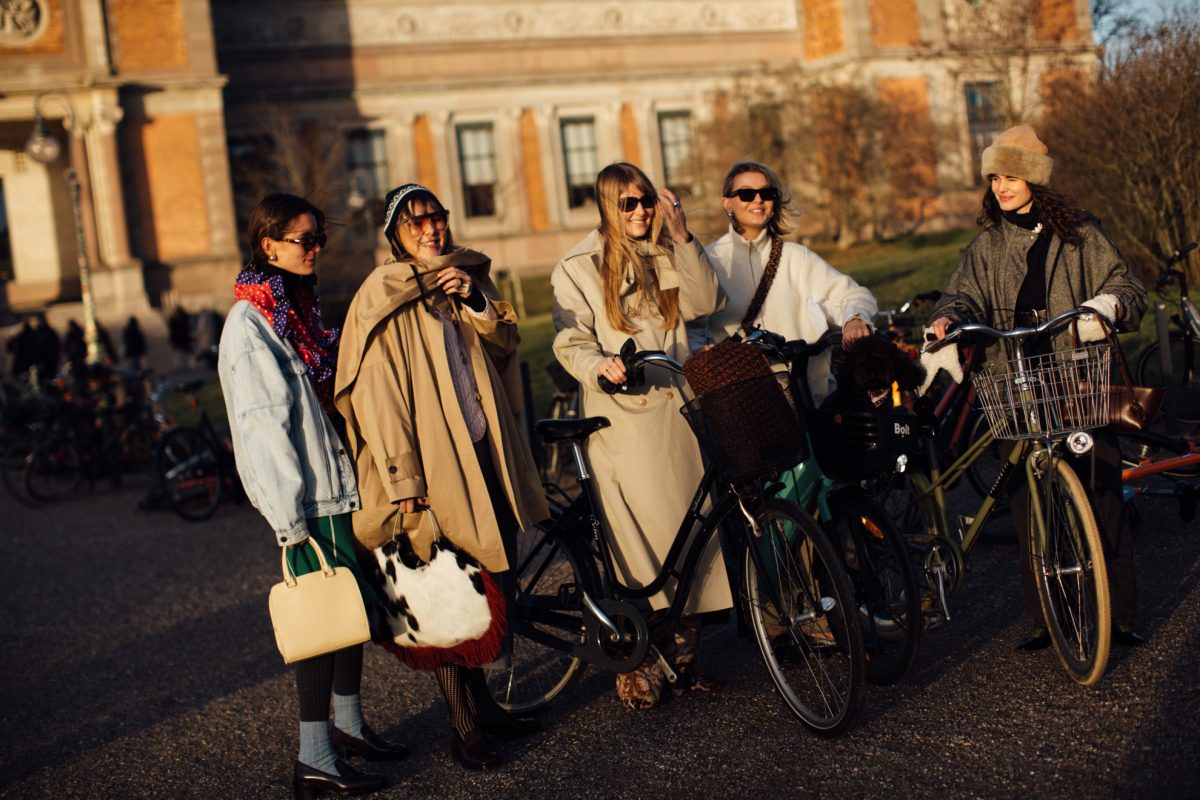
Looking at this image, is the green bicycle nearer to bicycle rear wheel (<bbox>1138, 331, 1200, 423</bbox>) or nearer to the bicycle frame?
the bicycle frame

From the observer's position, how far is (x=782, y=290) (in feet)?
16.2

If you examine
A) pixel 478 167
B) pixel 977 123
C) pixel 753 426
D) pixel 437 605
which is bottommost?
pixel 437 605

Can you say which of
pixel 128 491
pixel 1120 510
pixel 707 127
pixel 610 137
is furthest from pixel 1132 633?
pixel 610 137

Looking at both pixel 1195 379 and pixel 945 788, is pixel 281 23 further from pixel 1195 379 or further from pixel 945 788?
pixel 945 788

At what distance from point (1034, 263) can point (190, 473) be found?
27.0 ft

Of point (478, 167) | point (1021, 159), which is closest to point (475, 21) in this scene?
point (478, 167)

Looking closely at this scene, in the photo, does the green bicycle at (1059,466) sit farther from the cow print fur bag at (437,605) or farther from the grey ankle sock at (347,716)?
the grey ankle sock at (347,716)

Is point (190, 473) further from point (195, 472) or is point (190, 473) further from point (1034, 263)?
point (1034, 263)

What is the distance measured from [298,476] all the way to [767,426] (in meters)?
1.49

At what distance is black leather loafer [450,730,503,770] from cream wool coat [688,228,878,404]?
179cm

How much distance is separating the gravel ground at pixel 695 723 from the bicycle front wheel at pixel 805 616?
13cm

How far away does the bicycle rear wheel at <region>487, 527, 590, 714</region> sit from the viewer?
445 cm

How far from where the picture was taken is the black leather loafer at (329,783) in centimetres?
405

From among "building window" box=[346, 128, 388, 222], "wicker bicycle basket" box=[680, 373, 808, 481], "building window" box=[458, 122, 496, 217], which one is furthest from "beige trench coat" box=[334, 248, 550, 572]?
"building window" box=[458, 122, 496, 217]
